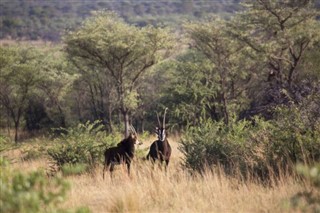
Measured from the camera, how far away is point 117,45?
21.8 metres

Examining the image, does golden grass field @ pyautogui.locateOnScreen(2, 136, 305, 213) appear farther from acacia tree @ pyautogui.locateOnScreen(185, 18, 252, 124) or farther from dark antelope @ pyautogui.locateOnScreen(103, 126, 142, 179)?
acacia tree @ pyautogui.locateOnScreen(185, 18, 252, 124)

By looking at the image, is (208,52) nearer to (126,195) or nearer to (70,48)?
(70,48)

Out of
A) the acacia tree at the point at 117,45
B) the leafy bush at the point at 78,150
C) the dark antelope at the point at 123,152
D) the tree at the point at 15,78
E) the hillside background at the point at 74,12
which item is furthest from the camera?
the hillside background at the point at 74,12

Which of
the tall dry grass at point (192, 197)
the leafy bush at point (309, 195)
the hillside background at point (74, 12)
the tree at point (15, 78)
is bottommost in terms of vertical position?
the tree at point (15, 78)

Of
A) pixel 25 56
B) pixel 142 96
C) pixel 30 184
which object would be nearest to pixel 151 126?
pixel 142 96

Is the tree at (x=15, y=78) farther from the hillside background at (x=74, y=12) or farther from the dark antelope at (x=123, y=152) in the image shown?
the hillside background at (x=74, y=12)

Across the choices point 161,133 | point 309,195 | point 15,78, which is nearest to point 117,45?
point 15,78

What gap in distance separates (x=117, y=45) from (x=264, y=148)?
15412mm

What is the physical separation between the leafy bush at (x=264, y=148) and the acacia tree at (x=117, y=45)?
12.8 m

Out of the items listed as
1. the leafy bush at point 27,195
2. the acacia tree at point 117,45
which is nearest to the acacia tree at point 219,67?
the acacia tree at point 117,45

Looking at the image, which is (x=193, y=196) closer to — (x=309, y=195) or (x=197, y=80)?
(x=309, y=195)

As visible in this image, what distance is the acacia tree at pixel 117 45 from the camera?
2217 centimetres

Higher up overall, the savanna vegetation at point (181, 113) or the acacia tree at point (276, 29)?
the acacia tree at point (276, 29)

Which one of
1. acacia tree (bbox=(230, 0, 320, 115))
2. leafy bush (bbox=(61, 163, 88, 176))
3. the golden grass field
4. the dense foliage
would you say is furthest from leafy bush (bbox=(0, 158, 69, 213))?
acacia tree (bbox=(230, 0, 320, 115))
